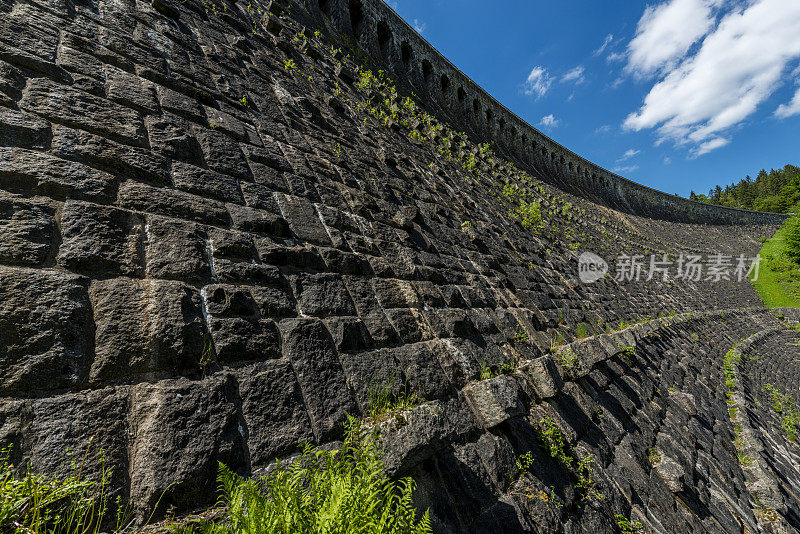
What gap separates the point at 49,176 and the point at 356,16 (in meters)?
9.45

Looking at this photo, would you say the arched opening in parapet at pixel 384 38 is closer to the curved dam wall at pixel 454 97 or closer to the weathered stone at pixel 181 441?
the curved dam wall at pixel 454 97

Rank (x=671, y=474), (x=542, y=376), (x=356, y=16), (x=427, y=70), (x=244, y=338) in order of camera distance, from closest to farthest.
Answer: (x=244, y=338), (x=542, y=376), (x=671, y=474), (x=356, y=16), (x=427, y=70)

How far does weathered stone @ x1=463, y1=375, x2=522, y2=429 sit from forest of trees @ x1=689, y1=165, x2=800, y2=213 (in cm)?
8205

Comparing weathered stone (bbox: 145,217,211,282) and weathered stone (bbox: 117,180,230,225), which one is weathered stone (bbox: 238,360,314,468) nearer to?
weathered stone (bbox: 145,217,211,282)

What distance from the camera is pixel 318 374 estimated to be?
1795 millimetres

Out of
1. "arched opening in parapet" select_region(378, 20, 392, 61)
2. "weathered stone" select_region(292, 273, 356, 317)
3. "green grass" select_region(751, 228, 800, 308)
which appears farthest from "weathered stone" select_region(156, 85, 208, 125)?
"green grass" select_region(751, 228, 800, 308)

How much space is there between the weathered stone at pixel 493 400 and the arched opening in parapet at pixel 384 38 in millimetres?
9631

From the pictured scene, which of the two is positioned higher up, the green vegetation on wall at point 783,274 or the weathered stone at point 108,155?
the green vegetation on wall at point 783,274

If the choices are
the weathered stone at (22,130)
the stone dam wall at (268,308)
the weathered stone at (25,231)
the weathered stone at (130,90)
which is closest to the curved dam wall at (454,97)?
the stone dam wall at (268,308)

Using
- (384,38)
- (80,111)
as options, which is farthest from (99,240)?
(384,38)

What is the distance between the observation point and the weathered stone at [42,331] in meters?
1.09

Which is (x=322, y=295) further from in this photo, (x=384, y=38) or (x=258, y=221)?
(x=384, y=38)

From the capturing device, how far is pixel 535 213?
27.8 feet

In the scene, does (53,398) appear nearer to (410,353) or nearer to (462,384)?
(410,353)
